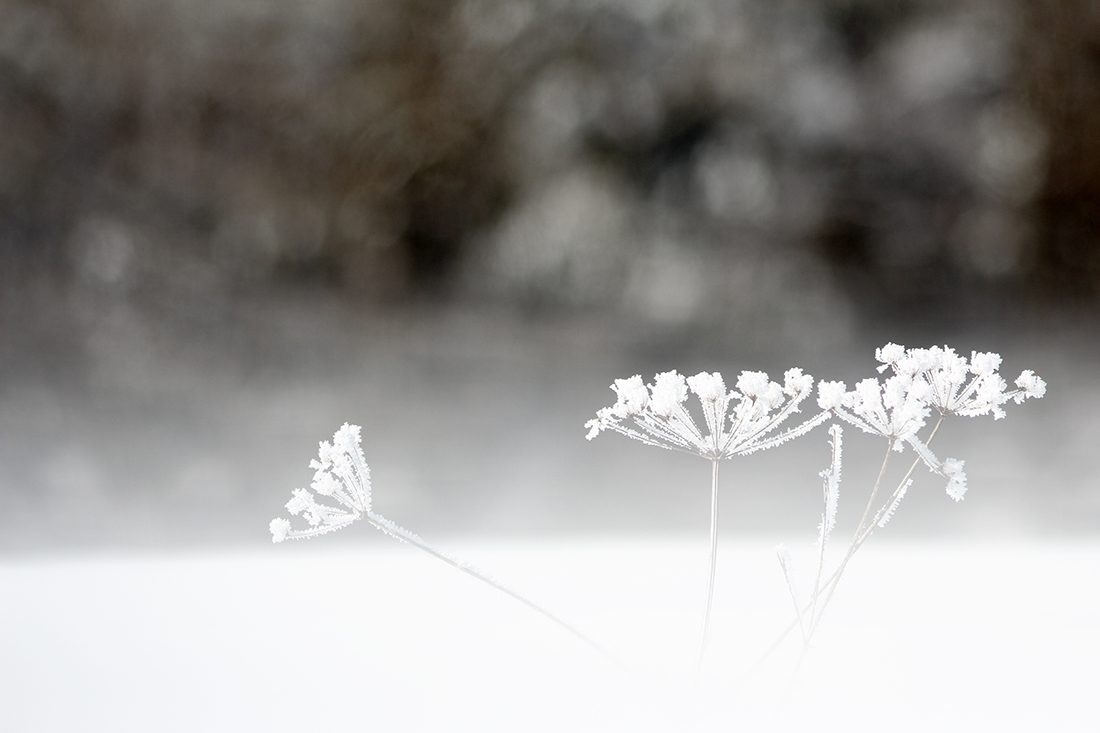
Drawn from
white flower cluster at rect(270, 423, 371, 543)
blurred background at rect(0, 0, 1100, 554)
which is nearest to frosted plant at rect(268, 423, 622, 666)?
white flower cluster at rect(270, 423, 371, 543)

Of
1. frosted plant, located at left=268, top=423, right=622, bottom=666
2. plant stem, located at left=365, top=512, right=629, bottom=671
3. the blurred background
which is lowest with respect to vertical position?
plant stem, located at left=365, top=512, right=629, bottom=671

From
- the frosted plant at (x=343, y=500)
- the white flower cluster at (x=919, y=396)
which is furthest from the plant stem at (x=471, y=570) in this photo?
the white flower cluster at (x=919, y=396)

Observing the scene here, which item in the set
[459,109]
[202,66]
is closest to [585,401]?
[459,109]

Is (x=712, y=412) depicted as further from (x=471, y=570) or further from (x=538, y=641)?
(x=538, y=641)

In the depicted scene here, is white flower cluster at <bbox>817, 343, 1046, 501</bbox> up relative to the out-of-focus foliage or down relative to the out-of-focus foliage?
down

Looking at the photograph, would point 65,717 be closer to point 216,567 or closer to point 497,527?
point 216,567

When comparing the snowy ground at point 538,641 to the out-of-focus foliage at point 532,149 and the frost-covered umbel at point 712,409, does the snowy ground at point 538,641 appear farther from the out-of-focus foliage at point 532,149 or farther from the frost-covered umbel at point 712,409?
the out-of-focus foliage at point 532,149

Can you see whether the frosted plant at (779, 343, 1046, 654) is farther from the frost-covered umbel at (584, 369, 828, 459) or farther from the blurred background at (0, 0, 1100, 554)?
the blurred background at (0, 0, 1100, 554)
